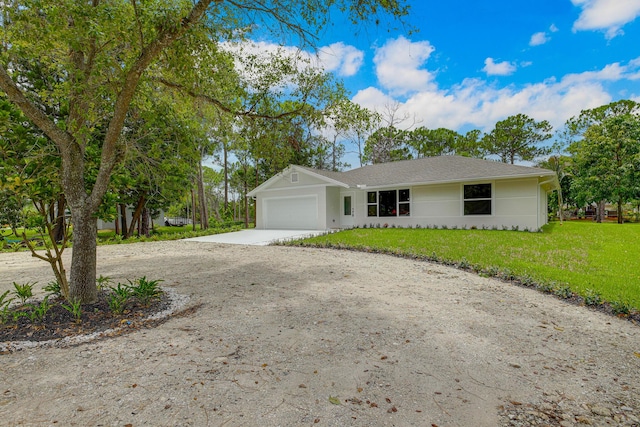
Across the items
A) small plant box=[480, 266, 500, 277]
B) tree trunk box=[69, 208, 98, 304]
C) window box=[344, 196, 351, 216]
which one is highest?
window box=[344, 196, 351, 216]

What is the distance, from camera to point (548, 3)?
7.55 meters

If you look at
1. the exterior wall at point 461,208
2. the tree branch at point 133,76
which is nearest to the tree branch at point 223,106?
the tree branch at point 133,76

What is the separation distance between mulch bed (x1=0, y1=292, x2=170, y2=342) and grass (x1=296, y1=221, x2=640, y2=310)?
6164 millimetres

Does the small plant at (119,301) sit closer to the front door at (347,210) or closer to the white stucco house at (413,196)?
the white stucco house at (413,196)

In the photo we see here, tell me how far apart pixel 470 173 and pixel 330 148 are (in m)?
18.4

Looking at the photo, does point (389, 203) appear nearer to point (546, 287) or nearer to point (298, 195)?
point (298, 195)

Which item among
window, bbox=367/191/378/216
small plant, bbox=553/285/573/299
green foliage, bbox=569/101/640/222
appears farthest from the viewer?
green foliage, bbox=569/101/640/222

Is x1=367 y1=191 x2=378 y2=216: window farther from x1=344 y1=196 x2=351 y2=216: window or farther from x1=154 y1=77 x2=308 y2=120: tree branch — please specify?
x1=154 y1=77 x2=308 y2=120: tree branch

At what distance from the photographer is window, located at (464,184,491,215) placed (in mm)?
14477

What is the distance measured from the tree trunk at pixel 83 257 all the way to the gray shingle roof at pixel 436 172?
522 inches

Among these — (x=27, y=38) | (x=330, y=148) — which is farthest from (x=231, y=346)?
(x=330, y=148)

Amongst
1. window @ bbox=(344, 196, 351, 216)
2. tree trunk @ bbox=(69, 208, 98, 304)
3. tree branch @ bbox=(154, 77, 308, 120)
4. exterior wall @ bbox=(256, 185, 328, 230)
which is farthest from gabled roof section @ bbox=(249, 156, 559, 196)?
tree trunk @ bbox=(69, 208, 98, 304)

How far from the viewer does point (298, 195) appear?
17.6 meters

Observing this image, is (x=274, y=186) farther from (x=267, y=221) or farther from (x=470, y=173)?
(x=470, y=173)
